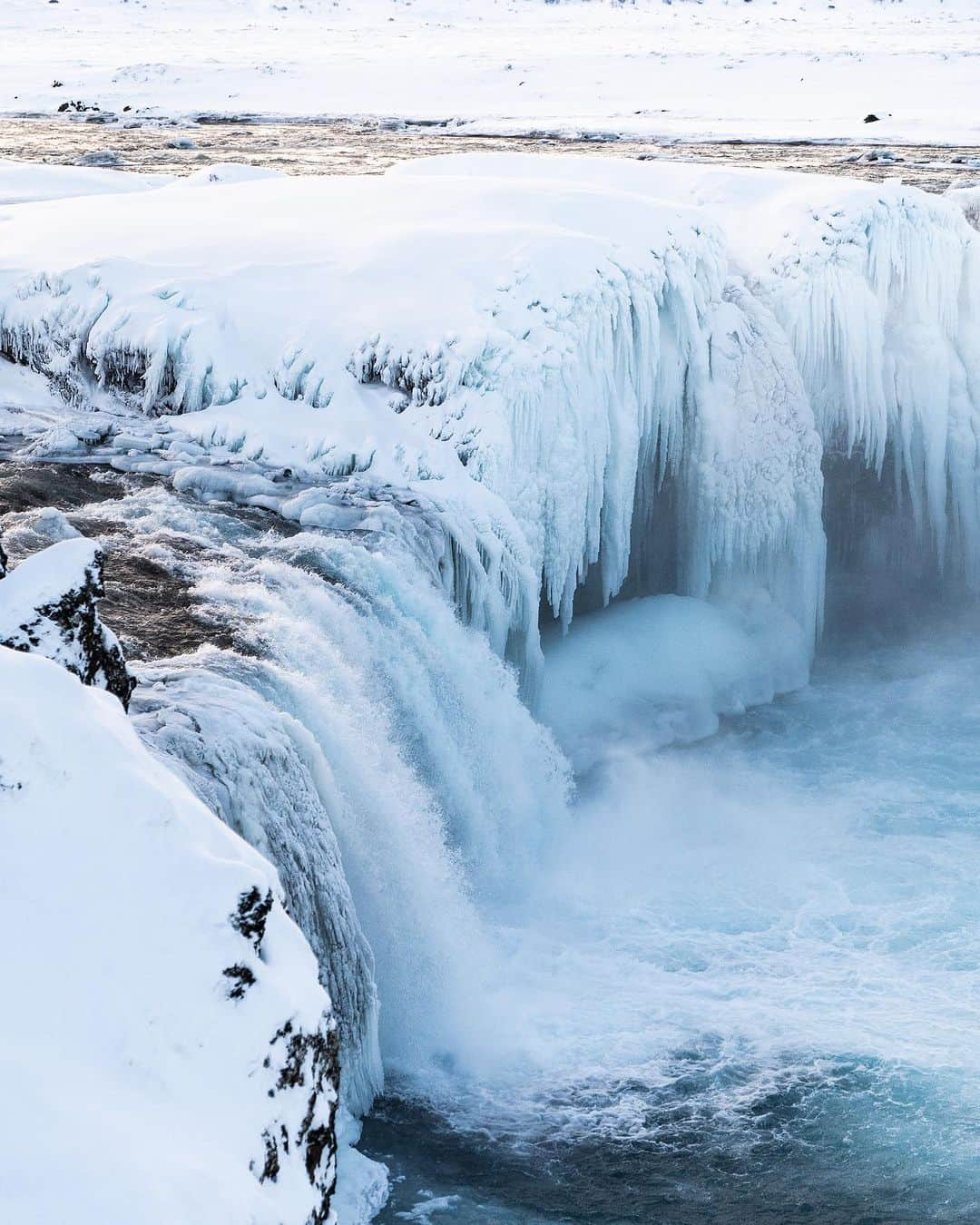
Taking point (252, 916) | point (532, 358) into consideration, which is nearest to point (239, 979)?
point (252, 916)

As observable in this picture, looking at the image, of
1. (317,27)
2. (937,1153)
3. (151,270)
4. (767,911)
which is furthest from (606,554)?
(317,27)

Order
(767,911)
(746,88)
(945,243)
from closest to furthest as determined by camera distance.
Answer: (767,911) → (945,243) → (746,88)

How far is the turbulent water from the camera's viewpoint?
20.8 ft

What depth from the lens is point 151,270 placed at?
11.0 meters

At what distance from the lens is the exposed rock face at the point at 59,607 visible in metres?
4.98

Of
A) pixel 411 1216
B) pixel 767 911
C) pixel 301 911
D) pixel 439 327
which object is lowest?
pixel 767 911

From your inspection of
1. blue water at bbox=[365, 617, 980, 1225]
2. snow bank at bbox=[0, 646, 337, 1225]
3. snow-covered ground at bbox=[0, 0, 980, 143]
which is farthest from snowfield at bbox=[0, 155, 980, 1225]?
snow-covered ground at bbox=[0, 0, 980, 143]

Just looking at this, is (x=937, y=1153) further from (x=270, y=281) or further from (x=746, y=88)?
(x=746, y=88)

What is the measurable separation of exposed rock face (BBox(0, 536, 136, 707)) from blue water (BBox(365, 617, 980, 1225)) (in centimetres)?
268

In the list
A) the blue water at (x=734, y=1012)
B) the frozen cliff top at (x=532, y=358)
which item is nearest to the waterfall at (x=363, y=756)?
the blue water at (x=734, y=1012)

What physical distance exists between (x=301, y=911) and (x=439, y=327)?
5.22 metres

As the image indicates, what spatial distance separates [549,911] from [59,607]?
456 cm

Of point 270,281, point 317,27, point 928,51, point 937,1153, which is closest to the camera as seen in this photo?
point 937,1153

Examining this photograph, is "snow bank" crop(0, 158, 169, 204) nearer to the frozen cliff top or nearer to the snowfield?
the snowfield
